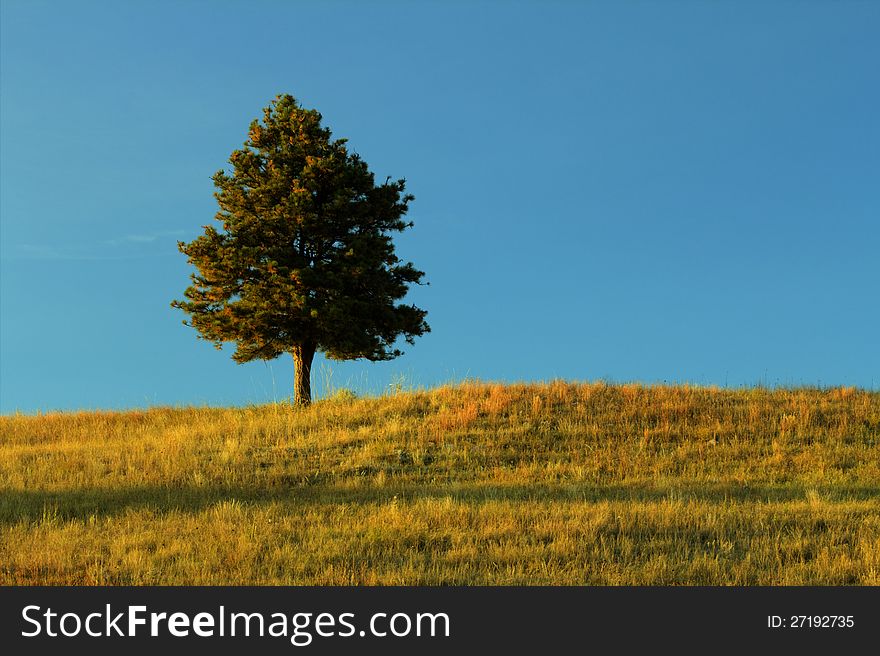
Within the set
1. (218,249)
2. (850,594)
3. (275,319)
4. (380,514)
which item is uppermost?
(218,249)

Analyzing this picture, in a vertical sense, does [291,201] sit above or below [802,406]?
above

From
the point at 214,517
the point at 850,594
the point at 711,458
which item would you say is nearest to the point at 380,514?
the point at 214,517

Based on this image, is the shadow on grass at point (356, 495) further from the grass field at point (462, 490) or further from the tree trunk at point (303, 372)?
the tree trunk at point (303, 372)

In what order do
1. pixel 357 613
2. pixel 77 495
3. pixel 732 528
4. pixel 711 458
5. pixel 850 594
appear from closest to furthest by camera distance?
pixel 357 613
pixel 850 594
pixel 732 528
pixel 77 495
pixel 711 458

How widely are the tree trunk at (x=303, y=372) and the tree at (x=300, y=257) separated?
0.12ft

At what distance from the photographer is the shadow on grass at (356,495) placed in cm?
1412

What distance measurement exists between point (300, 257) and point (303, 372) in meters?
4.06

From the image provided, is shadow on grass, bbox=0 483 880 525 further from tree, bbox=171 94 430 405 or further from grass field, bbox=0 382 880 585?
tree, bbox=171 94 430 405

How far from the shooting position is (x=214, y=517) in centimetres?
1273

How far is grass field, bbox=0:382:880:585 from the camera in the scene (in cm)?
977

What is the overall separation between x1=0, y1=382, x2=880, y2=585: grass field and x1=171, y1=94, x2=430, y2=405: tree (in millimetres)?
2610

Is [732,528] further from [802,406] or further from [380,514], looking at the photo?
[802,406]

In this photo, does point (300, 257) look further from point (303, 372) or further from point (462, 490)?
point (462, 490)

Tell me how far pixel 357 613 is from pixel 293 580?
181 centimetres
